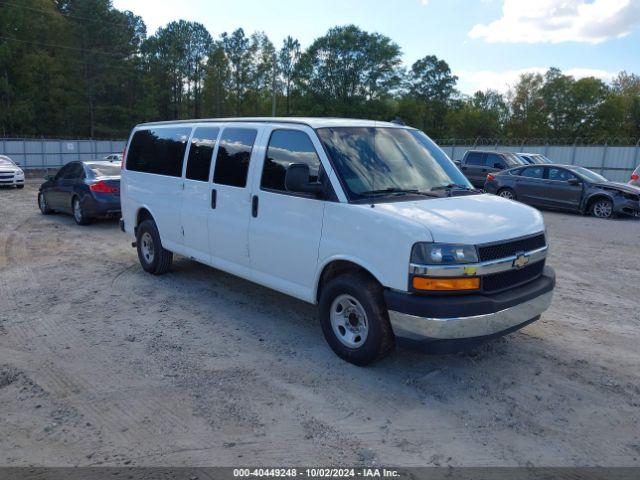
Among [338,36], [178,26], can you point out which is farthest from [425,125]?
[178,26]

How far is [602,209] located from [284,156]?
13.2m

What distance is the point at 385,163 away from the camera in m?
5.07

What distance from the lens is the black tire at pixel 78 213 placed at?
1244cm

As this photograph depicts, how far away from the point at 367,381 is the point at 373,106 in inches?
2904

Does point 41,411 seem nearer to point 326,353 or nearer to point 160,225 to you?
point 326,353

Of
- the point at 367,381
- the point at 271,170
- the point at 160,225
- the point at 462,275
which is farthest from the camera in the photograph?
the point at 160,225

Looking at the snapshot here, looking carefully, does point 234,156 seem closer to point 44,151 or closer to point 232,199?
point 232,199

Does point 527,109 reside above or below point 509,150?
above

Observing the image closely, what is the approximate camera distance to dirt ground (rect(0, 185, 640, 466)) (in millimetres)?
3486

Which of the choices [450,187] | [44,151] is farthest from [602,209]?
[44,151]

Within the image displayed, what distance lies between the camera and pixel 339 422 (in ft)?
12.5

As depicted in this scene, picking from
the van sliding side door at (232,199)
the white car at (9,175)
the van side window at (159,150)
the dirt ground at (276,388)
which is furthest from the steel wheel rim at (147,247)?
the white car at (9,175)

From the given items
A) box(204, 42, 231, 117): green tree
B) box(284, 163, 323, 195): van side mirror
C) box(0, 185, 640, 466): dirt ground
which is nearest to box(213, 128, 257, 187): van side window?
box(284, 163, 323, 195): van side mirror

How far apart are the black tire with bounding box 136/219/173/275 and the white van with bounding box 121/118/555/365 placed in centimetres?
116
